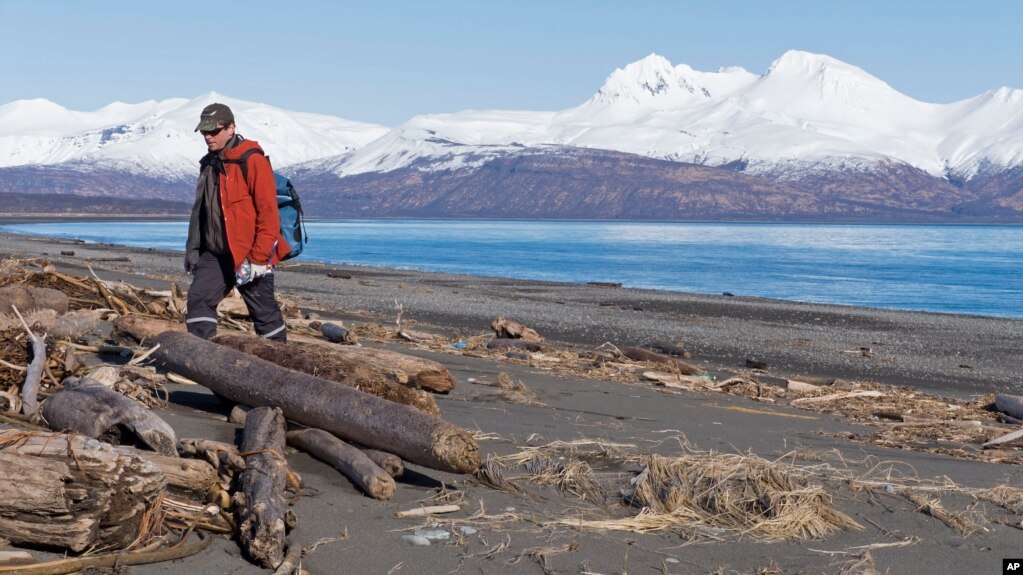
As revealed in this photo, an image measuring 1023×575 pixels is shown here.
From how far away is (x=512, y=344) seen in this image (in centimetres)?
1430

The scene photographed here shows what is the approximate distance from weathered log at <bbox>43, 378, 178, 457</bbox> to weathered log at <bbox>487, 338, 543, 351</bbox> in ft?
27.4

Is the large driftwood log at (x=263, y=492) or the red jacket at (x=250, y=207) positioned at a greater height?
the red jacket at (x=250, y=207)

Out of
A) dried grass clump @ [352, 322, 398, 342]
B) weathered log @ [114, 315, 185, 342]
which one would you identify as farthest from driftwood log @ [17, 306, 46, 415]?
dried grass clump @ [352, 322, 398, 342]

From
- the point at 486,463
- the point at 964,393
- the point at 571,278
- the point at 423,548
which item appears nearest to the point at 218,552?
the point at 423,548

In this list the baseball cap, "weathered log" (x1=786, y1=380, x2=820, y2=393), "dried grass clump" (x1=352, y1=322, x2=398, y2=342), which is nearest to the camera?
the baseball cap

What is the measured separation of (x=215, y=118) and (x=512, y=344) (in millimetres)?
7547

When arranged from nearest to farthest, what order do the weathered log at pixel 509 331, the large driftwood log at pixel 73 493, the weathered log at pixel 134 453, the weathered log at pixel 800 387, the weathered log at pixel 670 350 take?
1. the large driftwood log at pixel 73 493
2. the weathered log at pixel 134 453
3. the weathered log at pixel 800 387
4. the weathered log at pixel 509 331
5. the weathered log at pixel 670 350

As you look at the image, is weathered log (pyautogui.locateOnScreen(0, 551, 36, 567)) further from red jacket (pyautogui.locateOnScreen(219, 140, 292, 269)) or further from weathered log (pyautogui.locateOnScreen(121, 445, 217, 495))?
red jacket (pyautogui.locateOnScreen(219, 140, 292, 269))

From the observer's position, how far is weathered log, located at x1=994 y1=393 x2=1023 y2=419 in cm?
1041

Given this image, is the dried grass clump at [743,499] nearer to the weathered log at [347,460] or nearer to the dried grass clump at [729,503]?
the dried grass clump at [729,503]

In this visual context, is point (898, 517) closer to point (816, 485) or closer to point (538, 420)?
point (816, 485)

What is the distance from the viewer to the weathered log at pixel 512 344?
1389 centimetres

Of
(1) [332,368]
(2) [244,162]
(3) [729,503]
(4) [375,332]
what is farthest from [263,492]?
(4) [375,332]

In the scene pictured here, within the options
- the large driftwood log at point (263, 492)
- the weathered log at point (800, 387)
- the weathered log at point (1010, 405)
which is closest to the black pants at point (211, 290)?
the large driftwood log at point (263, 492)
